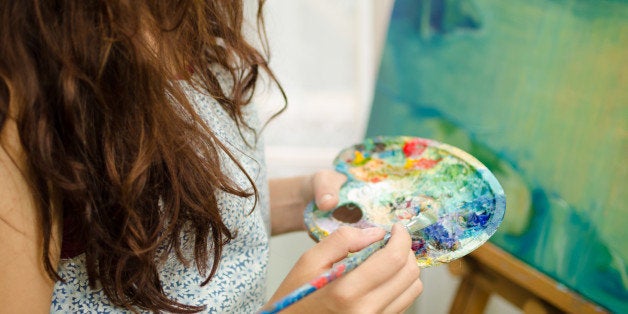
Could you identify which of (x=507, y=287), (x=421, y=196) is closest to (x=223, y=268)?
(x=421, y=196)

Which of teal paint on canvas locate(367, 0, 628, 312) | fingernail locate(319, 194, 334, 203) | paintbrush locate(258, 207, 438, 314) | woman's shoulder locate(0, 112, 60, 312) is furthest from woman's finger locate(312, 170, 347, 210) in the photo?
woman's shoulder locate(0, 112, 60, 312)

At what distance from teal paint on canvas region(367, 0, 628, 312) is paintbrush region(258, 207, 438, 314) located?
0.20 m

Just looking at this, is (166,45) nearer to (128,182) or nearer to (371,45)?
(128,182)

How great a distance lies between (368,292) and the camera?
0.56 meters

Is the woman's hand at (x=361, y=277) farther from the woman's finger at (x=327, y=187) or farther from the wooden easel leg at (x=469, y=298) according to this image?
the wooden easel leg at (x=469, y=298)

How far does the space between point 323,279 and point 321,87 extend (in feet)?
2.95

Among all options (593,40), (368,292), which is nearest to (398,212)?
(368,292)

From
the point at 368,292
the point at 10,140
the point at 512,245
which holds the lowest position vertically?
the point at 512,245

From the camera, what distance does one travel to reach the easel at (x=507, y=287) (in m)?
0.77

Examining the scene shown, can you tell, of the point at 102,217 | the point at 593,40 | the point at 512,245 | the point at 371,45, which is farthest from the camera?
the point at 371,45

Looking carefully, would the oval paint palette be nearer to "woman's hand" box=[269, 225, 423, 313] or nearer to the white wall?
"woman's hand" box=[269, 225, 423, 313]

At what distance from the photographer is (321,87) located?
1.34 metres

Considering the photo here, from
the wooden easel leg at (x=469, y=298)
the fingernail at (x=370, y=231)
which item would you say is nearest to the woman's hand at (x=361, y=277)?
the fingernail at (x=370, y=231)

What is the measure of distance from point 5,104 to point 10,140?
35 millimetres
